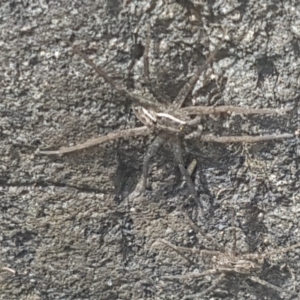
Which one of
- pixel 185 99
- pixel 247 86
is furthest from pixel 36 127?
pixel 247 86

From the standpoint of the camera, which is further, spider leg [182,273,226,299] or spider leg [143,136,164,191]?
spider leg [182,273,226,299]

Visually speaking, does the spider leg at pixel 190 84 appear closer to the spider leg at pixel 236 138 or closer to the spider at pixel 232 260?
the spider leg at pixel 236 138

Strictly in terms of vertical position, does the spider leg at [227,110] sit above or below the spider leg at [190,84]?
below

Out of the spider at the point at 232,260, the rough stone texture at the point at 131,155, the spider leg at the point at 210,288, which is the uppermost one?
the rough stone texture at the point at 131,155

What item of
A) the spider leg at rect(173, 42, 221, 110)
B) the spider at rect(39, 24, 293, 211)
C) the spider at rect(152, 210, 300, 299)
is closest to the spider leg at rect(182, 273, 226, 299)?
the spider at rect(152, 210, 300, 299)

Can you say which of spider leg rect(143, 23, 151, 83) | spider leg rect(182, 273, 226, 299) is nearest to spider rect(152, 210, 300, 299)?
spider leg rect(182, 273, 226, 299)

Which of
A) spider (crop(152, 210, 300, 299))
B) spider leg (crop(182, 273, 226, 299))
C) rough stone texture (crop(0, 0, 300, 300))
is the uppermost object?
rough stone texture (crop(0, 0, 300, 300))

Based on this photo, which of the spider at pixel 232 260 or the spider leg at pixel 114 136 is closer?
the spider leg at pixel 114 136

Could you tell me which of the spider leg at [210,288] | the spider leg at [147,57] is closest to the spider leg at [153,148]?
the spider leg at [147,57]

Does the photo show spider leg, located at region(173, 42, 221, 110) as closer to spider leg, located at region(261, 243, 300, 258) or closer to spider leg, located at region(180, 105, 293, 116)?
spider leg, located at region(180, 105, 293, 116)

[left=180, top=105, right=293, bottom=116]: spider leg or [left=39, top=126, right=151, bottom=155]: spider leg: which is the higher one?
[left=180, top=105, right=293, bottom=116]: spider leg
